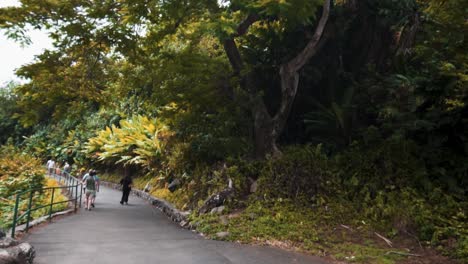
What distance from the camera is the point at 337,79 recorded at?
12.8m

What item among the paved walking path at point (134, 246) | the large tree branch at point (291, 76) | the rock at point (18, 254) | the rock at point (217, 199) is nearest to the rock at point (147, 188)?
the paved walking path at point (134, 246)

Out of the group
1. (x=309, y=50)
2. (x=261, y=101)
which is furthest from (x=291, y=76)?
(x=261, y=101)

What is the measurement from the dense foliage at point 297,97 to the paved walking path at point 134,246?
0.75m

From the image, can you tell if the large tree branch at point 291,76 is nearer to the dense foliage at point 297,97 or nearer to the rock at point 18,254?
the dense foliage at point 297,97

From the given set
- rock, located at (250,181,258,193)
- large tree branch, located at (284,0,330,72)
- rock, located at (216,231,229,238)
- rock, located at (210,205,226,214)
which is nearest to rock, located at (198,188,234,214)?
rock, located at (210,205,226,214)

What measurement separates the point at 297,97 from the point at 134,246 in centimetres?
774

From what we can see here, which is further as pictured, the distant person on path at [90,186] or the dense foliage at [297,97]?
the distant person on path at [90,186]

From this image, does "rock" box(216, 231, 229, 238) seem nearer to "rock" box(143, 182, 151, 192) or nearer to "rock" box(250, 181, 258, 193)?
"rock" box(250, 181, 258, 193)

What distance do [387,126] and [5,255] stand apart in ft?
27.8

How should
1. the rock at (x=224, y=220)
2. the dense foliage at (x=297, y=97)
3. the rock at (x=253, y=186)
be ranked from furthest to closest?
the rock at (x=253, y=186)
the rock at (x=224, y=220)
the dense foliage at (x=297, y=97)

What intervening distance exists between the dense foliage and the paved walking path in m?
0.75

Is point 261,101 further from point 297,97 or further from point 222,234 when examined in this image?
point 222,234

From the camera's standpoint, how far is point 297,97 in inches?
526

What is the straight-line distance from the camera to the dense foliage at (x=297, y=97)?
28.0 feet
